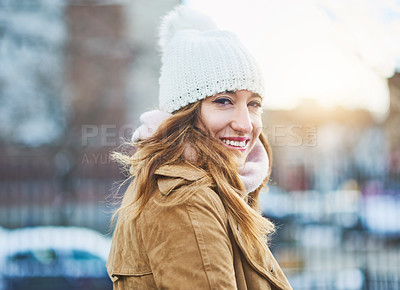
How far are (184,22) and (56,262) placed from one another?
544 cm

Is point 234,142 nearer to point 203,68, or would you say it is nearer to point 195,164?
point 195,164

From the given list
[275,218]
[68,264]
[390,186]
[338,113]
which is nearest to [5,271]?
[68,264]

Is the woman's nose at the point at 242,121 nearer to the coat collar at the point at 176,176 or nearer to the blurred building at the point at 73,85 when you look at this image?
the coat collar at the point at 176,176

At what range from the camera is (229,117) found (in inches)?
71.3

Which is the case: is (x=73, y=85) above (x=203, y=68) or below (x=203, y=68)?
above

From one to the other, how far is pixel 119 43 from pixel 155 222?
14252 millimetres

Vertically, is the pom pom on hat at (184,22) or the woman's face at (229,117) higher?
the pom pom on hat at (184,22)

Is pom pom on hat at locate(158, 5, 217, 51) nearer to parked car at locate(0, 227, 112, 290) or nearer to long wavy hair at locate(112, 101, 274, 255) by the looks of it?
long wavy hair at locate(112, 101, 274, 255)

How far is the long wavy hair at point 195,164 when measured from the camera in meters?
1.57

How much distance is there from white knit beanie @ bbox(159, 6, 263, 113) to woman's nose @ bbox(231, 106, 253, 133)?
0.33 ft

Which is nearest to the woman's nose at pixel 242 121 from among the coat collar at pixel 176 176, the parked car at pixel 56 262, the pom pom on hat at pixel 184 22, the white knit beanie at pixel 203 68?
the white knit beanie at pixel 203 68

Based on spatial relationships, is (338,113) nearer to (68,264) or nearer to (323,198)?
(323,198)

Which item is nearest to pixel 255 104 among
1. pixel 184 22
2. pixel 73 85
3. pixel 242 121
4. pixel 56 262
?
pixel 242 121

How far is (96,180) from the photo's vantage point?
7.61 metres
